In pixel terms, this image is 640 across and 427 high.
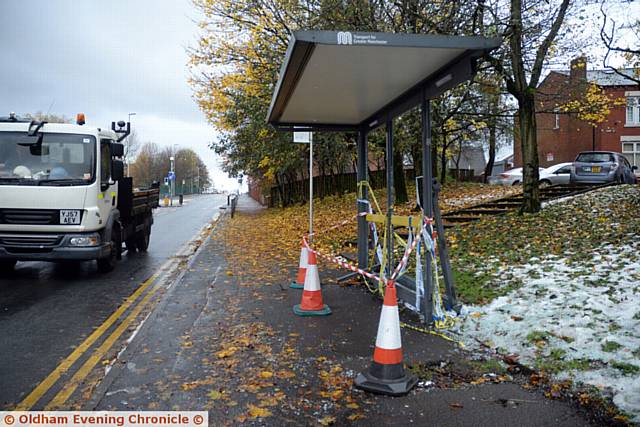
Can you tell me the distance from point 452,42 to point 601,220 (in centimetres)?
833

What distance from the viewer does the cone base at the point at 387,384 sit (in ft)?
14.3

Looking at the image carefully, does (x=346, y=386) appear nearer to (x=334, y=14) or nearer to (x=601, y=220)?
(x=601, y=220)

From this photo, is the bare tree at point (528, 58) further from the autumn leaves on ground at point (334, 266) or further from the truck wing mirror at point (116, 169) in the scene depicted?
the truck wing mirror at point (116, 169)

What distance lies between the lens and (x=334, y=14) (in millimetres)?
12820

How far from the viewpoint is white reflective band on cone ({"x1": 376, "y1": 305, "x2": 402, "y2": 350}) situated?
4.56 meters

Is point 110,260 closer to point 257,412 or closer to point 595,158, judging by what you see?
point 257,412

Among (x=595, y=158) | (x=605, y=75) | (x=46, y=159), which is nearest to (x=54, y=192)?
(x=46, y=159)

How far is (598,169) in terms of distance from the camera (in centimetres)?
2011

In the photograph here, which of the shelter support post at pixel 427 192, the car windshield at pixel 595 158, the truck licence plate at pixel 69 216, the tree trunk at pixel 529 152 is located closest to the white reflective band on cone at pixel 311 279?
the shelter support post at pixel 427 192

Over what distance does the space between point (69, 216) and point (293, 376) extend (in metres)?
6.44

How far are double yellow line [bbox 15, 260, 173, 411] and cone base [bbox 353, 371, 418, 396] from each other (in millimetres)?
2518

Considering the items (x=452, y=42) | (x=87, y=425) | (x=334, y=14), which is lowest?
(x=87, y=425)

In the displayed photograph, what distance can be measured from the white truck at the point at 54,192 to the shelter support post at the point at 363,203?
4.86 metres

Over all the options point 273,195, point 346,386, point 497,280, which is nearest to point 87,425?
point 346,386
